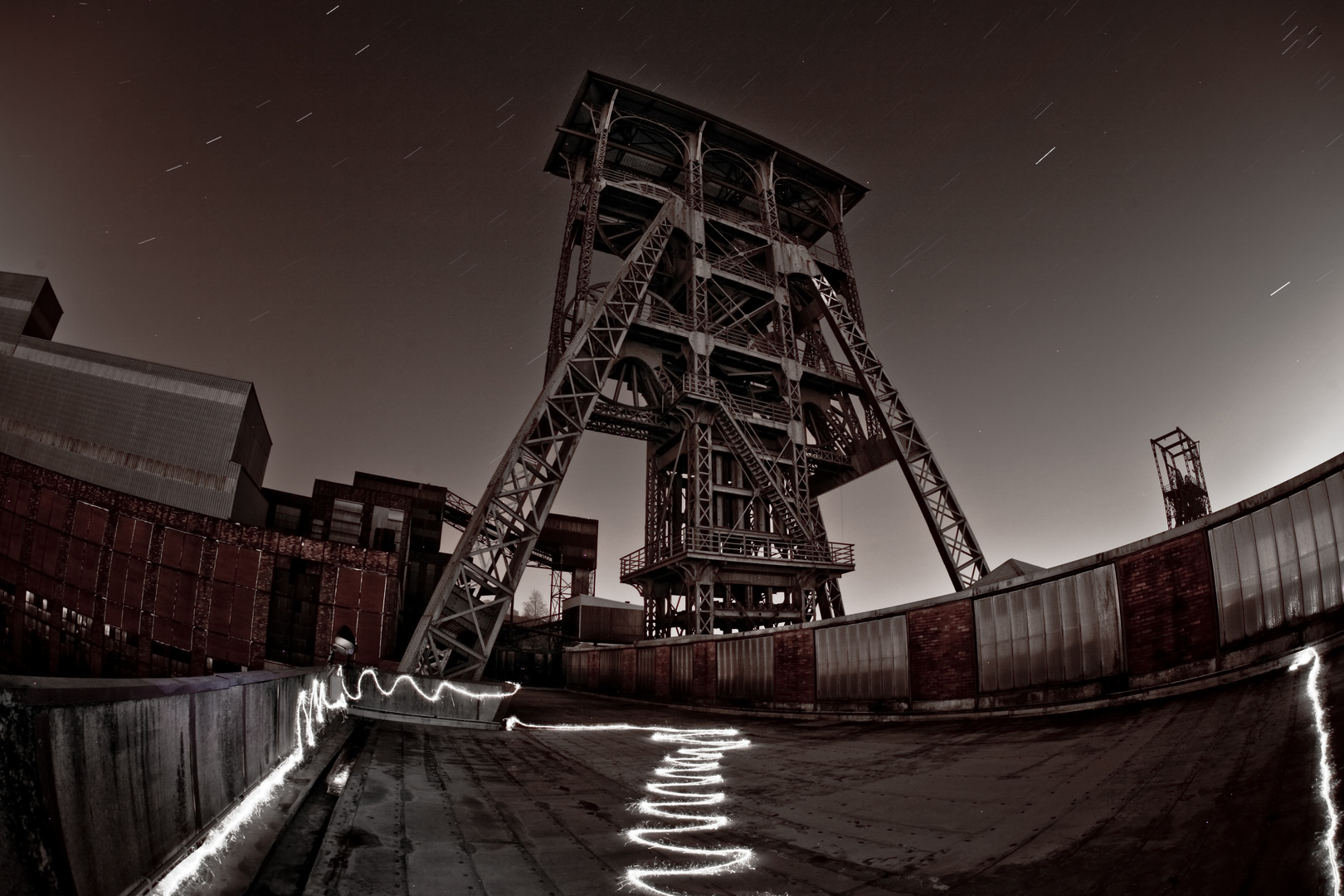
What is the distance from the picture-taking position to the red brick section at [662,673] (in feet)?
57.2

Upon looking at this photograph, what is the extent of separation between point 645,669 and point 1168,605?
14428 millimetres

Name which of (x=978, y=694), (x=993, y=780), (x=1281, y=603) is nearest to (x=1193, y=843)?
(x=993, y=780)

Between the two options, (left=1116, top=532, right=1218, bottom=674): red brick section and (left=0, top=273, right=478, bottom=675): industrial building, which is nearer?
(left=1116, top=532, right=1218, bottom=674): red brick section

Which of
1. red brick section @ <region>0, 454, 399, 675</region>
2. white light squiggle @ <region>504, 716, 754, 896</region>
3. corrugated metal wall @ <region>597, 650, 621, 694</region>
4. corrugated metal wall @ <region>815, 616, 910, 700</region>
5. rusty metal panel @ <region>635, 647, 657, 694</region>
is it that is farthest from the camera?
corrugated metal wall @ <region>597, 650, 621, 694</region>

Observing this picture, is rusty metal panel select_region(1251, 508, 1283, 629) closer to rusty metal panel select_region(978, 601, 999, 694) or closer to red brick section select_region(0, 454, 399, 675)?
rusty metal panel select_region(978, 601, 999, 694)

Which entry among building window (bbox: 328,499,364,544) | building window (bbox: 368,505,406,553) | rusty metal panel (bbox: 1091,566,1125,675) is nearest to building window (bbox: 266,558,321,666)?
building window (bbox: 368,505,406,553)

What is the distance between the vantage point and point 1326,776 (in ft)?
9.38

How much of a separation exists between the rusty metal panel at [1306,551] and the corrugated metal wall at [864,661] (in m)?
5.42

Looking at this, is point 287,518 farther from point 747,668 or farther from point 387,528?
point 747,668

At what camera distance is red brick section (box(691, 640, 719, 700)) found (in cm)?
1543

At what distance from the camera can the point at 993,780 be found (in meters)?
4.83

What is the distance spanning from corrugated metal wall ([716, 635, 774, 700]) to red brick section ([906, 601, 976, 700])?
13.4ft

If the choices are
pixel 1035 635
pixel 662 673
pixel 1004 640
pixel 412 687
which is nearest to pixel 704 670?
pixel 662 673

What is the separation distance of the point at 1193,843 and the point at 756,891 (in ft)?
6.26
